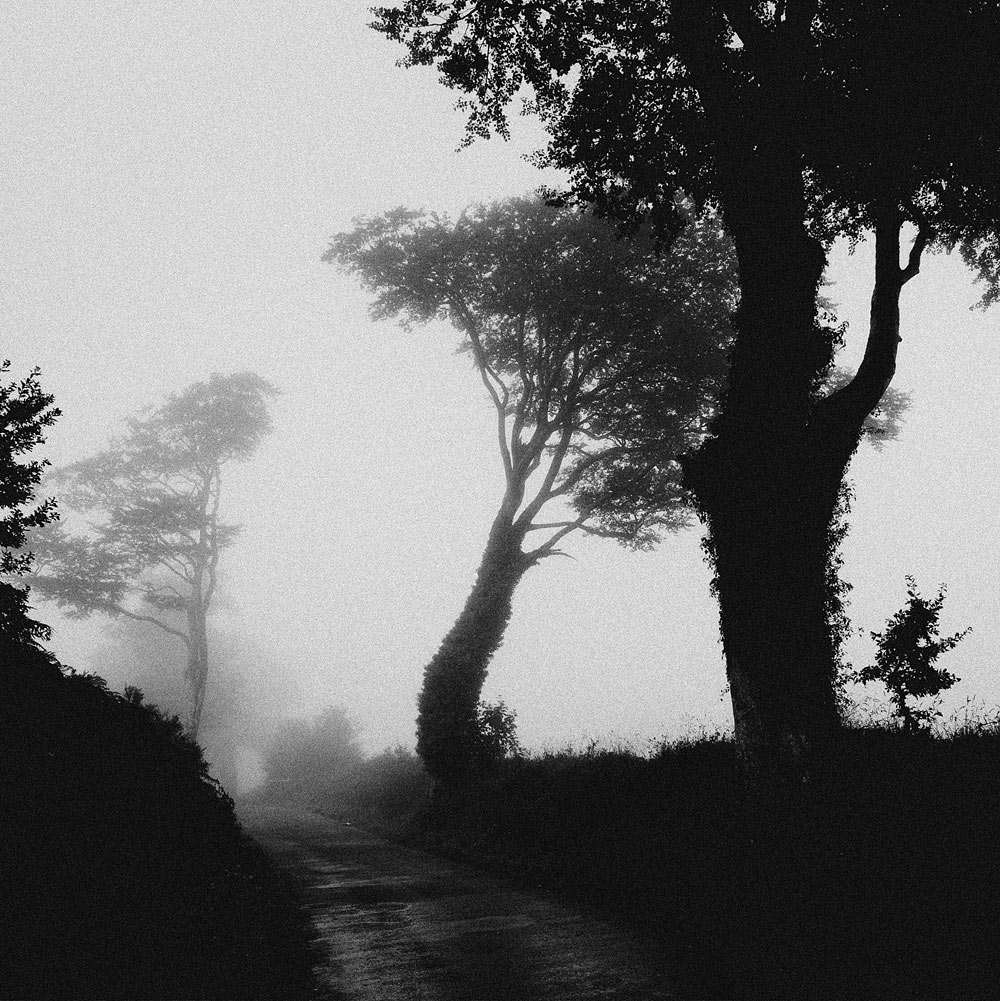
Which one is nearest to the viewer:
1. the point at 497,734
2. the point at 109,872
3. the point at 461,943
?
the point at 109,872

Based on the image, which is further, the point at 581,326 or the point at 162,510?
the point at 162,510

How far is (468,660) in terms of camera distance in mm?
16984

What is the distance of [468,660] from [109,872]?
12805 millimetres

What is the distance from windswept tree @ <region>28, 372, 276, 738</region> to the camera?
85.3 ft

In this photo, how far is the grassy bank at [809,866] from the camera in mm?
4492

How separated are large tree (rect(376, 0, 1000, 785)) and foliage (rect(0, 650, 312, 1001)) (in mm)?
5117

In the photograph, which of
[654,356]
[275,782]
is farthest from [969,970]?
[275,782]

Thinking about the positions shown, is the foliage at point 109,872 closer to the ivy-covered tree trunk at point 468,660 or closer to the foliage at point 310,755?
the ivy-covered tree trunk at point 468,660

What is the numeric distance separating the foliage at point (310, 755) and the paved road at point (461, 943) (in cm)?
1925

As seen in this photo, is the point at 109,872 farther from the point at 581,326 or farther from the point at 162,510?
the point at 162,510

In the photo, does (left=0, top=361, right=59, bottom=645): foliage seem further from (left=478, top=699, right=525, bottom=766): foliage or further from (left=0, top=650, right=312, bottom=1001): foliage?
(left=478, top=699, right=525, bottom=766): foliage

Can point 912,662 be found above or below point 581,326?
below

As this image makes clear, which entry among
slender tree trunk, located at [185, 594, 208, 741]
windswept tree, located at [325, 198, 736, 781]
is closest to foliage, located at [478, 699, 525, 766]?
windswept tree, located at [325, 198, 736, 781]

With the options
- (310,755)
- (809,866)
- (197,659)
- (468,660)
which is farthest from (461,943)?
(310,755)
